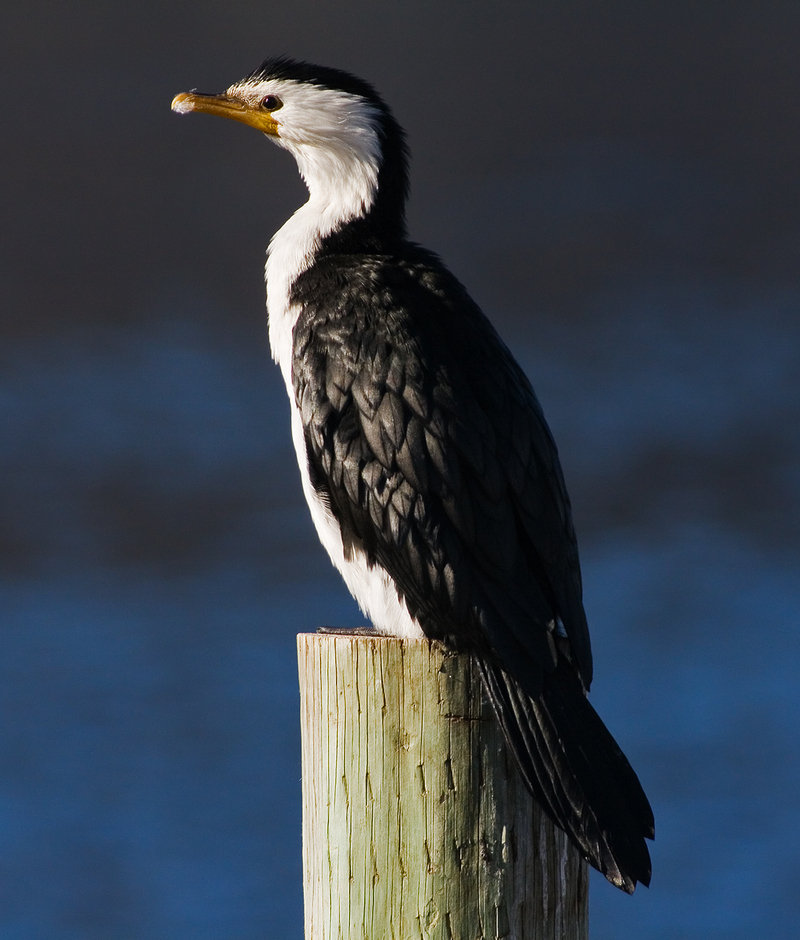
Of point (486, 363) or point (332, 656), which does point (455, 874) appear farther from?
point (486, 363)

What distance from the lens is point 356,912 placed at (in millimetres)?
1936

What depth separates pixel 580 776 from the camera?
5.97ft

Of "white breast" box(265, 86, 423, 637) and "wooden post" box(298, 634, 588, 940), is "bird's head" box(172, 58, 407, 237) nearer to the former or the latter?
"white breast" box(265, 86, 423, 637)

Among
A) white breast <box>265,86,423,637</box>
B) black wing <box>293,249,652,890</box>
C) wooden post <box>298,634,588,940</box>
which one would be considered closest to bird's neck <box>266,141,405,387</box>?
white breast <box>265,86,423,637</box>

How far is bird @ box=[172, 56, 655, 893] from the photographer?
6.05ft

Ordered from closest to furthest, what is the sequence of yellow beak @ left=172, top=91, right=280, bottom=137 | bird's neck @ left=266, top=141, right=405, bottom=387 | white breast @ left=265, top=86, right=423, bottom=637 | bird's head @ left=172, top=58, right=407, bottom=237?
white breast @ left=265, top=86, right=423, bottom=637 < bird's neck @ left=266, top=141, right=405, bottom=387 < bird's head @ left=172, top=58, right=407, bottom=237 < yellow beak @ left=172, top=91, right=280, bottom=137

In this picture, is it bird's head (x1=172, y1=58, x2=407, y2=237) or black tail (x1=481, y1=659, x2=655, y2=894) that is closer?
black tail (x1=481, y1=659, x2=655, y2=894)

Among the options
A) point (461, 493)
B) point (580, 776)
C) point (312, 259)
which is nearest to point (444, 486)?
point (461, 493)

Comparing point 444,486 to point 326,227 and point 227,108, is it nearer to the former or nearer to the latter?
point 326,227

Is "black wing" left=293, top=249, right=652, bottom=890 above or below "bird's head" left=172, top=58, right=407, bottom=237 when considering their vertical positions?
below

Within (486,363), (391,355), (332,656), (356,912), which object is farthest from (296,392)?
(356,912)

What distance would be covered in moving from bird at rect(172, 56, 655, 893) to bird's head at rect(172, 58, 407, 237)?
28mm

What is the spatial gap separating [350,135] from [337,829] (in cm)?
163

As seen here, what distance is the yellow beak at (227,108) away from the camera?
277 cm
